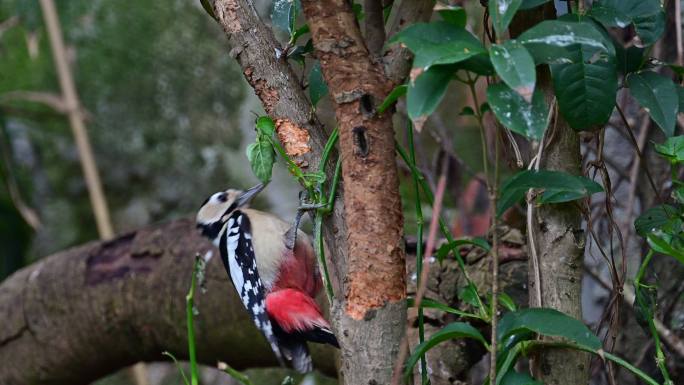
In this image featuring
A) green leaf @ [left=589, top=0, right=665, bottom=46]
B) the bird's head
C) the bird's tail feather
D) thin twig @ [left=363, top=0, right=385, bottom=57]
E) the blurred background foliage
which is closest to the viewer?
green leaf @ [left=589, top=0, right=665, bottom=46]

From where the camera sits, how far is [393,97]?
1.08 meters

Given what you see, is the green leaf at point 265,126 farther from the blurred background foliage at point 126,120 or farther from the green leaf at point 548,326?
the blurred background foliage at point 126,120

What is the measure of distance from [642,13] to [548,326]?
17.6 inches

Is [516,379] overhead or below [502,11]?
below

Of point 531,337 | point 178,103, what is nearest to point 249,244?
point 531,337

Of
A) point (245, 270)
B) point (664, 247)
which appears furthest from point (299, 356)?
point (664, 247)

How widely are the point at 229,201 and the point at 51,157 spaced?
6.50 feet

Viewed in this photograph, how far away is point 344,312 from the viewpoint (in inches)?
45.4

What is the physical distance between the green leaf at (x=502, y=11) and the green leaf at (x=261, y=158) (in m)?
0.37

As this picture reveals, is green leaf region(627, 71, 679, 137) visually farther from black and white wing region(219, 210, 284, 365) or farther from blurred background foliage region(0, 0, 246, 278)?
blurred background foliage region(0, 0, 246, 278)

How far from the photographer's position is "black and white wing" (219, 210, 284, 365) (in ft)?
6.72

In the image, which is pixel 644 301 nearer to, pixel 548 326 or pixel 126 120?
pixel 548 326

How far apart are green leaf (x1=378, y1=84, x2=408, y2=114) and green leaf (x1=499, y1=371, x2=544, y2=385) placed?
40 cm

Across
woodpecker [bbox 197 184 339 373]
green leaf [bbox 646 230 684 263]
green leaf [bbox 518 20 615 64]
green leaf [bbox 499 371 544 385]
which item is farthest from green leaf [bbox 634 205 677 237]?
woodpecker [bbox 197 184 339 373]
